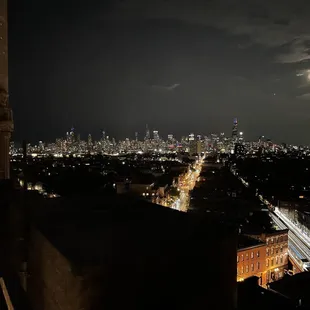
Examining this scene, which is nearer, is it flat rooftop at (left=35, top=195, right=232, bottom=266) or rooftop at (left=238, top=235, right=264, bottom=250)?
flat rooftop at (left=35, top=195, right=232, bottom=266)

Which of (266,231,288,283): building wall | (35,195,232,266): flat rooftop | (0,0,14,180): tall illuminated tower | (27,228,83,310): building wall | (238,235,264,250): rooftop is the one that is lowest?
(266,231,288,283): building wall

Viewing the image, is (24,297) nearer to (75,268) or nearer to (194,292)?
(75,268)

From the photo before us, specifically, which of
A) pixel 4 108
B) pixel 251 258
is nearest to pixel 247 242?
pixel 251 258

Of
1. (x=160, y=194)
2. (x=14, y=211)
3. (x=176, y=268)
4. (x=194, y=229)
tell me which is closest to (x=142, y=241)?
(x=176, y=268)

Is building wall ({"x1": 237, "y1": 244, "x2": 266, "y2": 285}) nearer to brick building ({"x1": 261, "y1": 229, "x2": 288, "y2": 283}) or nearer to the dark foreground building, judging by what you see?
brick building ({"x1": 261, "y1": 229, "x2": 288, "y2": 283})

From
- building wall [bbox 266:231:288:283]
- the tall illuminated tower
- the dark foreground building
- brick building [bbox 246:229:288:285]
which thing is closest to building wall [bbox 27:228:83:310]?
the dark foreground building

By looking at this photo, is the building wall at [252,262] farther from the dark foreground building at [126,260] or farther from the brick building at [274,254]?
the dark foreground building at [126,260]
